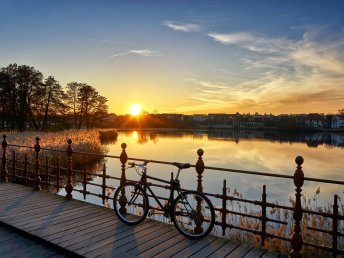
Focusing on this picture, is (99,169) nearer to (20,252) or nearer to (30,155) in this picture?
(30,155)

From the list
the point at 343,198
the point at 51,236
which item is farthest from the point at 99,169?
the point at 51,236

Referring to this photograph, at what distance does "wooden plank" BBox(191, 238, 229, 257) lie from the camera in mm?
5180

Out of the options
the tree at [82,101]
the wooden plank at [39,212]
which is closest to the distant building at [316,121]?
the tree at [82,101]

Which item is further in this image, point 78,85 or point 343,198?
point 78,85

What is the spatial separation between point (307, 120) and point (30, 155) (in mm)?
157212

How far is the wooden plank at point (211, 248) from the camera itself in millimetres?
5180

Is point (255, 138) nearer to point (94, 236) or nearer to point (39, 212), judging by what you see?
point (39, 212)

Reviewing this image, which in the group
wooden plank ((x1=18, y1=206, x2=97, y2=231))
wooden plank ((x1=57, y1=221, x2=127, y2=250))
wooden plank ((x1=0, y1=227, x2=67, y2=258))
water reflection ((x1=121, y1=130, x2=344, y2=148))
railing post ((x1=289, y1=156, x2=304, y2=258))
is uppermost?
railing post ((x1=289, y1=156, x2=304, y2=258))

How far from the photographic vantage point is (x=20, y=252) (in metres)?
5.30

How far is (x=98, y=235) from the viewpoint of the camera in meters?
5.98

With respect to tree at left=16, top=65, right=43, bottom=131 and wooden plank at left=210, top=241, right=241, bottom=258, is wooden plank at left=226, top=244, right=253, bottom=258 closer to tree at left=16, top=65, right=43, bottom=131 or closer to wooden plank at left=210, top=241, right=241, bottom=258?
wooden plank at left=210, top=241, right=241, bottom=258

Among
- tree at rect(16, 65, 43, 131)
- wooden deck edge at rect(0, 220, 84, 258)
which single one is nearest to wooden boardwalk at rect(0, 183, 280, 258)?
wooden deck edge at rect(0, 220, 84, 258)

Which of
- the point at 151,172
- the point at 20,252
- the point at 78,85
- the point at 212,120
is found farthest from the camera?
the point at 212,120

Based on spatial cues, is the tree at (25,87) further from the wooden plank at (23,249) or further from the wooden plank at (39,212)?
the wooden plank at (23,249)
